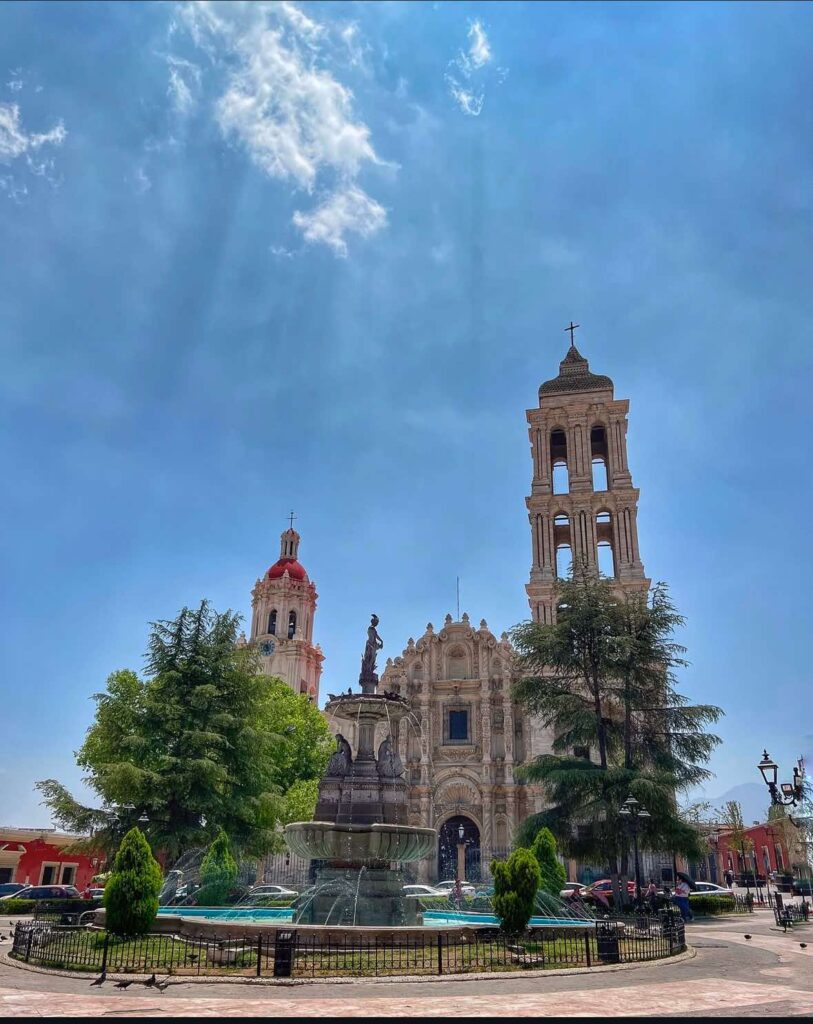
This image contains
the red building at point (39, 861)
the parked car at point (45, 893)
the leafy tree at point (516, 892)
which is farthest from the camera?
the red building at point (39, 861)

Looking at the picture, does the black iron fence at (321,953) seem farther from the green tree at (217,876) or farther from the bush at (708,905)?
the bush at (708,905)

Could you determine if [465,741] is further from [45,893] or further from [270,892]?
[45,893]

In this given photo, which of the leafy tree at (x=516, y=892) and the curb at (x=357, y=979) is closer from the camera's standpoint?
the curb at (x=357, y=979)

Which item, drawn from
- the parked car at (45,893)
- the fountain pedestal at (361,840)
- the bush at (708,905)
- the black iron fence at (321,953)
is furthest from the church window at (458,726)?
the black iron fence at (321,953)

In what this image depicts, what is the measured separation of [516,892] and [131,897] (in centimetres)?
657

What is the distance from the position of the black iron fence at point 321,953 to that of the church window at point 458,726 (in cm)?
3344

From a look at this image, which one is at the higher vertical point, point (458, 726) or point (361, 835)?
point (458, 726)

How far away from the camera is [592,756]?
45000 mm

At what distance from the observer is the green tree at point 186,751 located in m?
26.1

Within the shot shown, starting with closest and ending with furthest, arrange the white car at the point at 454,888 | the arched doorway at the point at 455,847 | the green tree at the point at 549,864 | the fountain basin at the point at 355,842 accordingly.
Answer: the fountain basin at the point at 355,842 < the green tree at the point at 549,864 < the white car at the point at 454,888 < the arched doorway at the point at 455,847

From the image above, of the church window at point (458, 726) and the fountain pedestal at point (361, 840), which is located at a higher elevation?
the church window at point (458, 726)

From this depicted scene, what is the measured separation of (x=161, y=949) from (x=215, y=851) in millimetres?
9459

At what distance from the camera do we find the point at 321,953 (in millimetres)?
11234

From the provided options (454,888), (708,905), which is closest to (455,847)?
(454,888)
